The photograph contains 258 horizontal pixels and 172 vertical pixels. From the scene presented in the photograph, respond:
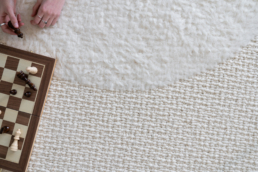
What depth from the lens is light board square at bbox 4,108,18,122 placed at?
0.88m

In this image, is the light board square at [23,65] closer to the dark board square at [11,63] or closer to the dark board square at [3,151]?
the dark board square at [11,63]

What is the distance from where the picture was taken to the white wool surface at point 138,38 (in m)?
0.95

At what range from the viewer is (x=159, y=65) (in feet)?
3.12

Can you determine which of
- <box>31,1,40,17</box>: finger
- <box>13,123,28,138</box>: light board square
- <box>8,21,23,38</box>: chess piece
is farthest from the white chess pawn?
<box>31,1,40,17</box>: finger

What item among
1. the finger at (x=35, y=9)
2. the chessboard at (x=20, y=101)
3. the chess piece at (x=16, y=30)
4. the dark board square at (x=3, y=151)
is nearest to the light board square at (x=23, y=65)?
the chessboard at (x=20, y=101)

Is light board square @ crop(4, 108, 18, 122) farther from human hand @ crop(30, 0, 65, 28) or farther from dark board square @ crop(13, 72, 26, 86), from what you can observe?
human hand @ crop(30, 0, 65, 28)

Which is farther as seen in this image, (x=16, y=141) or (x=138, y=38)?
(x=138, y=38)

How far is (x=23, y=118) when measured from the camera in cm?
87

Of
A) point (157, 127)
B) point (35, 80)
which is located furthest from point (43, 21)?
point (157, 127)

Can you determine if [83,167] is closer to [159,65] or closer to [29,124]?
[29,124]

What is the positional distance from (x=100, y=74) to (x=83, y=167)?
399 mm

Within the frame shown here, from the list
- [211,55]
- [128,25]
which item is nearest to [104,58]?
[128,25]

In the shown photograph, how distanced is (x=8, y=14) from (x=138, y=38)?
0.54m

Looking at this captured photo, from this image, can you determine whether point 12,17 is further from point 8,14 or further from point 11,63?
point 11,63
